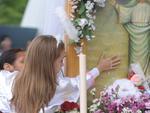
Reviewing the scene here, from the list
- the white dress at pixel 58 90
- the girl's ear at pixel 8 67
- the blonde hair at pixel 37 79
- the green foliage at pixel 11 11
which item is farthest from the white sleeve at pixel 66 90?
the green foliage at pixel 11 11

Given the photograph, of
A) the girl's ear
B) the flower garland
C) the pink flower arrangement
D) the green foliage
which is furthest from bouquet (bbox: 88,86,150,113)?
the green foliage

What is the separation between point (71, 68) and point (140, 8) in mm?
680

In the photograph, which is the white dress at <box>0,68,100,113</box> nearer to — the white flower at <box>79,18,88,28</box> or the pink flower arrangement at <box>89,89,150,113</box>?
the pink flower arrangement at <box>89,89,150,113</box>

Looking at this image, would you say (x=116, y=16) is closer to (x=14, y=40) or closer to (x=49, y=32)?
(x=49, y=32)

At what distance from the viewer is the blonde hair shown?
3.89 metres

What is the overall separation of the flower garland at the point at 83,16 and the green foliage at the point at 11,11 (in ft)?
54.5

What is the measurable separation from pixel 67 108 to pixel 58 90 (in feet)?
0.52

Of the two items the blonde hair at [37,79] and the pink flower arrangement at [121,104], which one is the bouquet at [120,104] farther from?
the blonde hair at [37,79]

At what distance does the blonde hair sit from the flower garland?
21.8 inches

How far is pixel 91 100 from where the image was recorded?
4.68m

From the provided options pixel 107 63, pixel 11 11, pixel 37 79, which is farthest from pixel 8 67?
pixel 11 11

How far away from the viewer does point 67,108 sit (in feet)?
14.3

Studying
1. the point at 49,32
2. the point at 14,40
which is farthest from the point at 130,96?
the point at 14,40

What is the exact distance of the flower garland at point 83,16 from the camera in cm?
457
